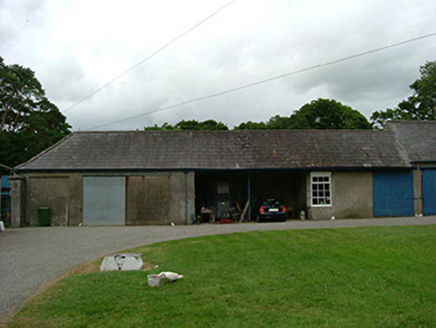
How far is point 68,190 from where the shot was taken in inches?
843

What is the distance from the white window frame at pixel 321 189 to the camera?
2167cm

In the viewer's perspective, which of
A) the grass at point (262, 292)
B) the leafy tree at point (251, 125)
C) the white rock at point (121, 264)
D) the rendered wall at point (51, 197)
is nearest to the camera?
the grass at point (262, 292)

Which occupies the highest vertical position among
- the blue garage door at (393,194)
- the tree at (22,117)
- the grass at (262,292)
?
the tree at (22,117)

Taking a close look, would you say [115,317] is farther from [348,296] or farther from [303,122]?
[303,122]

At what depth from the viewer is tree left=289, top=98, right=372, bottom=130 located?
5475 centimetres

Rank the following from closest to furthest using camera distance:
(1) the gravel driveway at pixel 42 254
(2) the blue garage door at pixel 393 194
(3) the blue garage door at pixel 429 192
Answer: (1) the gravel driveway at pixel 42 254 < (2) the blue garage door at pixel 393 194 < (3) the blue garage door at pixel 429 192

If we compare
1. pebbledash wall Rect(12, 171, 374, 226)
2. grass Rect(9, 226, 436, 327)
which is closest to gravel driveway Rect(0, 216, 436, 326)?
grass Rect(9, 226, 436, 327)

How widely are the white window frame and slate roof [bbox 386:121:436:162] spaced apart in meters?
4.81

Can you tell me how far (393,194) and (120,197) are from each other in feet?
47.0

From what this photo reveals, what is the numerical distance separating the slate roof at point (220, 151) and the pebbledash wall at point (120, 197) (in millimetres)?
507

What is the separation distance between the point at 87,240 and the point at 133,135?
35.2 feet

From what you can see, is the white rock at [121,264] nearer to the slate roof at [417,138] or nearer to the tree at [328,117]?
the slate roof at [417,138]

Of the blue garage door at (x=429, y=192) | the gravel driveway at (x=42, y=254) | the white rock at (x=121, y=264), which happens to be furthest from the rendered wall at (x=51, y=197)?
the blue garage door at (x=429, y=192)

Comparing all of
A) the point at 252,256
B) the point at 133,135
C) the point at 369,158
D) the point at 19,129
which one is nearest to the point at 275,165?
the point at 369,158
